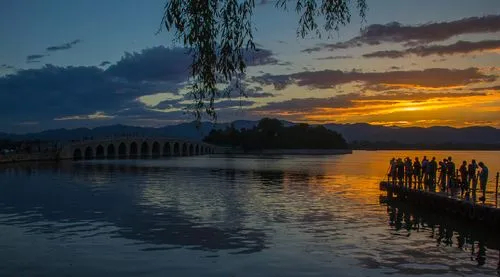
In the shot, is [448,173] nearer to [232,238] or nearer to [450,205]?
[450,205]

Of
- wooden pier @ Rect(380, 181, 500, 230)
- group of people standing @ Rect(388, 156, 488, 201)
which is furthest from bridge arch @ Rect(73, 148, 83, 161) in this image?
wooden pier @ Rect(380, 181, 500, 230)

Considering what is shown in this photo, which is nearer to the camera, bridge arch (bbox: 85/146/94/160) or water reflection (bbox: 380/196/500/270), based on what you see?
water reflection (bbox: 380/196/500/270)

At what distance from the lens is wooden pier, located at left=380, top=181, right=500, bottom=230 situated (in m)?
29.8

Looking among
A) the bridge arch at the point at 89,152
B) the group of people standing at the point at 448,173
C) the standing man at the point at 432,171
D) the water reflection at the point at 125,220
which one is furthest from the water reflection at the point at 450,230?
the bridge arch at the point at 89,152

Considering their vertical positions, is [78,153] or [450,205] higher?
[78,153]

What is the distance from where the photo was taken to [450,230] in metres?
31.1

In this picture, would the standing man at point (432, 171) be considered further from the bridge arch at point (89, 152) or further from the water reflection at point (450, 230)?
the bridge arch at point (89, 152)

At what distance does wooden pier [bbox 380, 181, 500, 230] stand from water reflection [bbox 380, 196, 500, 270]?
41 cm

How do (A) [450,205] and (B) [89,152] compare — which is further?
(B) [89,152]

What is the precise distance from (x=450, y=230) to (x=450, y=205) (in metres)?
5.05

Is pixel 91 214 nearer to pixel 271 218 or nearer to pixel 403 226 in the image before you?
pixel 271 218

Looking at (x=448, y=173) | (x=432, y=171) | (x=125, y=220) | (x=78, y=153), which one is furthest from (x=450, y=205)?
(x=78, y=153)

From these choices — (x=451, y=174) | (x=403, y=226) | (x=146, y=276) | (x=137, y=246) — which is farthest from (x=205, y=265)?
(x=451, y=174)

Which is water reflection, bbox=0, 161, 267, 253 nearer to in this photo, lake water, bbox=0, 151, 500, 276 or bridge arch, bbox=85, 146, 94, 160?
lake water, bbox=0, 151, 500, 276
